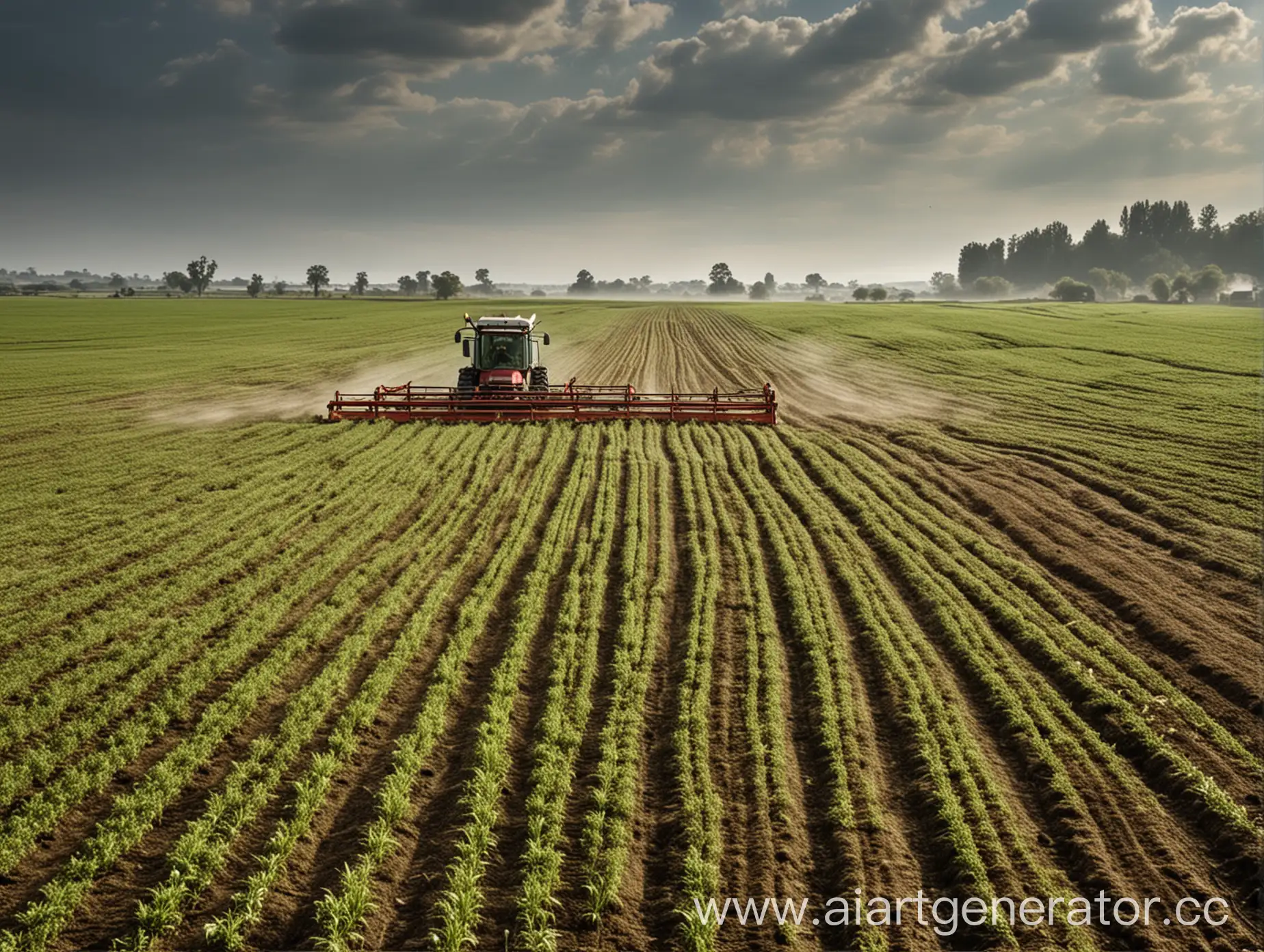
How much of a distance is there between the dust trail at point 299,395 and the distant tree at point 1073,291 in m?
121

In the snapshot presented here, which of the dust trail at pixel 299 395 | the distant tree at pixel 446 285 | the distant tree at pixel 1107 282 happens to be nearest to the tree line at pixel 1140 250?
the distant tree at pixel 1107 282

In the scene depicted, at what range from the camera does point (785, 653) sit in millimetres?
9742

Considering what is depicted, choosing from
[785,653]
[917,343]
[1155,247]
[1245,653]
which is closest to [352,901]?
[785,653]

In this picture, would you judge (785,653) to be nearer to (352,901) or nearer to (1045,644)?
(1045,644)

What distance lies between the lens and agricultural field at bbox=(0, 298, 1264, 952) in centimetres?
596

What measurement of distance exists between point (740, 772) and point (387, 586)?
6.34 metres

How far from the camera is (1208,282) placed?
433 feet

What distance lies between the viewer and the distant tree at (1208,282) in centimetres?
13138

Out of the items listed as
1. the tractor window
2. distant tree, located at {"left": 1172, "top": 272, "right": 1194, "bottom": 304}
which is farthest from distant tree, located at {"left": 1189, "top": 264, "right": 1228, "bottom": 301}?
the tractor window

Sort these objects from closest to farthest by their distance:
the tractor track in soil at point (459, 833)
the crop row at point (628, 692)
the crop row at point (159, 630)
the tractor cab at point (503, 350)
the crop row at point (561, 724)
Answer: the tractor track in soil at point (459, 833)
the crop row at point (561, 724)
the crop row at point (628, 692)
the crop row at point (159, 630)
the tractor cab at point (503, 350)

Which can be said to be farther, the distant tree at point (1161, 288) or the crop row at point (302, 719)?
the distant tree at point (1161, 288)

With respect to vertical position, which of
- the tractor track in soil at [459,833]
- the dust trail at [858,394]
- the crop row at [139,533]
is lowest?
the tractor track in soil at [459,833]

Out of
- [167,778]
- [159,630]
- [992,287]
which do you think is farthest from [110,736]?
[992,287]

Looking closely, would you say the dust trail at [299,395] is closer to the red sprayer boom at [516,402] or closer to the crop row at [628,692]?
the red sprayer boom at [516,402]
